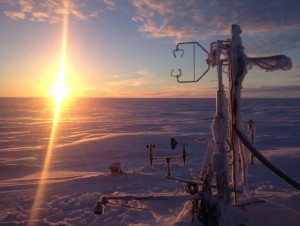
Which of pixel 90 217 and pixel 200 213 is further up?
pixel 200 213

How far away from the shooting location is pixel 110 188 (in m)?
12.4

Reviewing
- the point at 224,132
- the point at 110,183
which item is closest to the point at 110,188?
the point at 110,183

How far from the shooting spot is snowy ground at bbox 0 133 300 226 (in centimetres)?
738

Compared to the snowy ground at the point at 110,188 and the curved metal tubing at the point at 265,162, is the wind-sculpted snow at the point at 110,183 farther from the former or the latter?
the curved metal tubing at the point at 265,162

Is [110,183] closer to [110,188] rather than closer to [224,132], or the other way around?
[110,188]

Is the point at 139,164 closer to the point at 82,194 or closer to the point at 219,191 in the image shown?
the point at 82,194

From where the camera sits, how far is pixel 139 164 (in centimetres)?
1759

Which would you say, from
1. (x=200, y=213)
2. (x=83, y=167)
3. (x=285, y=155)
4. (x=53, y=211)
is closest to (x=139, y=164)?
(x=83, y=167)

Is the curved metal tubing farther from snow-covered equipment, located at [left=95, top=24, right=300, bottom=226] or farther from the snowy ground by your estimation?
the snowy ground

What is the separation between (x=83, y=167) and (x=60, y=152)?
5.38 m

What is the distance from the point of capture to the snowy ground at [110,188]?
24.2ft

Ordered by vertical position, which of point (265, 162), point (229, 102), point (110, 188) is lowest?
point (110, 188)

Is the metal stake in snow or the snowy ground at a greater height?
the metal stake in snow

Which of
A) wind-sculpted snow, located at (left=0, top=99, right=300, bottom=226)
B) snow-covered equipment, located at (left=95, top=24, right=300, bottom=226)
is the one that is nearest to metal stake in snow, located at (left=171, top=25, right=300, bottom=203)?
snow-covered equipment, located at (left=95, top=24, right=300, bottom=226)
